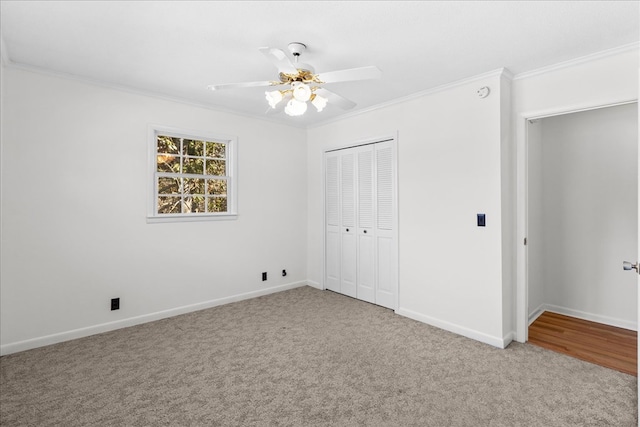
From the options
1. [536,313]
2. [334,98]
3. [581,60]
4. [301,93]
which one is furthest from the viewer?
[536,313]

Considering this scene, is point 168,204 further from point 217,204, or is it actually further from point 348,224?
point 348,224

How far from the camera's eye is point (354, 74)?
2.15 metres

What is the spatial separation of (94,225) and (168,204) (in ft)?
2.56

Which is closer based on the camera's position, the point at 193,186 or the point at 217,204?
the point at 193,186

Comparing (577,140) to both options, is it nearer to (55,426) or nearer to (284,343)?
(284,343)

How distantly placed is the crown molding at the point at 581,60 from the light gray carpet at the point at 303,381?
Result: 2.40 metres

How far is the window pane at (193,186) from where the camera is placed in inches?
156

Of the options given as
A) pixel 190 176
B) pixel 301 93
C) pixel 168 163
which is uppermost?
pixel 301 93

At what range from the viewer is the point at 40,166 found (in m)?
2.96

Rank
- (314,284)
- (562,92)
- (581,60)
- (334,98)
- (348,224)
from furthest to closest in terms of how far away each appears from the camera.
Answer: (314,284) < (348,224) < (562,92) < (581,60) < (334,98)

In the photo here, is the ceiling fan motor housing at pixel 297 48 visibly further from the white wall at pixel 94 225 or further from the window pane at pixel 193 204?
the window pane at pixel 193 204

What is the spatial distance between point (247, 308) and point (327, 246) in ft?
4.69

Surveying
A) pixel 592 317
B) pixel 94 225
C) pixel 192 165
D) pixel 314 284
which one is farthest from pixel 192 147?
pixel 592 317

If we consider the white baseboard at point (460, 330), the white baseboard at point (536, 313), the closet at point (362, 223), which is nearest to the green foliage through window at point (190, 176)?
the closet at point (362, 223)
